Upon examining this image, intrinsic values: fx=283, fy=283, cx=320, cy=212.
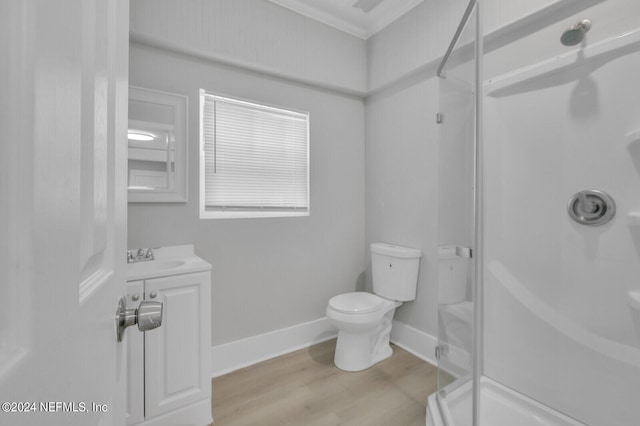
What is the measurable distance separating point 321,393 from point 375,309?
62cm

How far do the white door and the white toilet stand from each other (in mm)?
1614

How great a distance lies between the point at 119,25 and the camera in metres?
0.53

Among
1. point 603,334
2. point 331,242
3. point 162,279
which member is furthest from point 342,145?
point 603,334

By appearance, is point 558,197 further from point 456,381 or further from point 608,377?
point 456,381

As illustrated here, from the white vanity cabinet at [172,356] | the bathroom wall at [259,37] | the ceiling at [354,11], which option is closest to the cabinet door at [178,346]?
the white vanity cabinet at [172,356]

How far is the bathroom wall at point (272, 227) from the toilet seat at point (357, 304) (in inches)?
15.8

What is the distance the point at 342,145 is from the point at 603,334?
206 centimetres

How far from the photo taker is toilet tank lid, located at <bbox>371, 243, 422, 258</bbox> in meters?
2.16

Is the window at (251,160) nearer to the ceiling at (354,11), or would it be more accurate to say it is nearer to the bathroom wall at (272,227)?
the bathroom wall at (272,227)

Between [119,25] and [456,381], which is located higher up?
[119,25]

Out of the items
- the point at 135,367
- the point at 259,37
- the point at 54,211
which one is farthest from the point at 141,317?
the point at 259,37

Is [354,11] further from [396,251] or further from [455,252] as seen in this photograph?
[455,252]

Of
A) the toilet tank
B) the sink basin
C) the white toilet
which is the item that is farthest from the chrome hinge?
the sink basin

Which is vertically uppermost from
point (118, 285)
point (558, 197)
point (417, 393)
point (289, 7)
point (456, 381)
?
point (289, 7)
